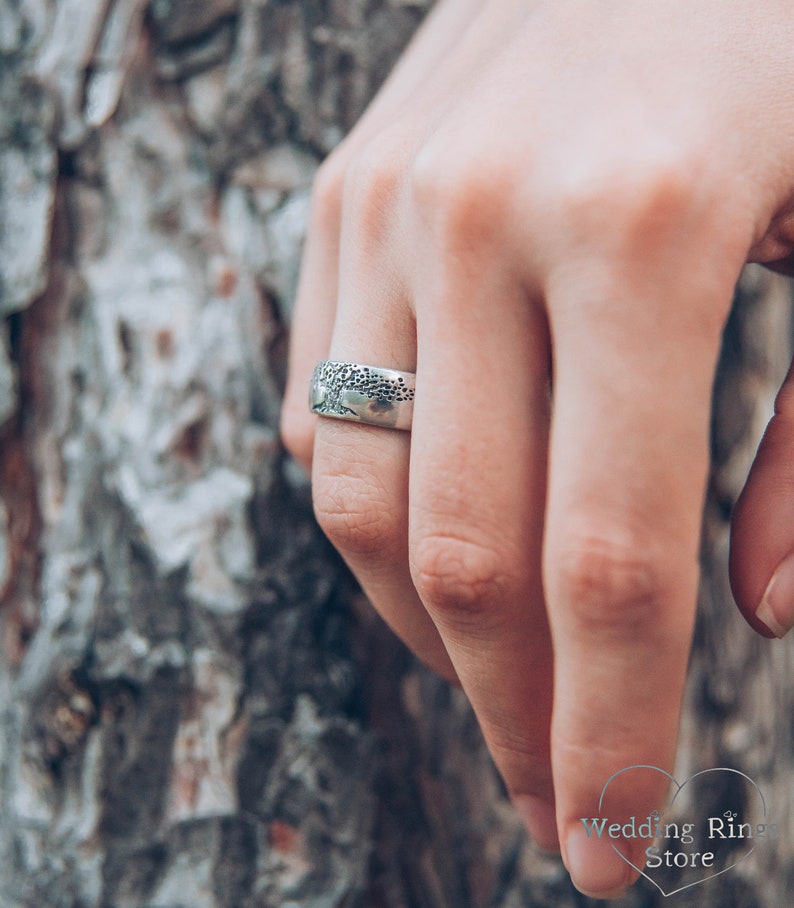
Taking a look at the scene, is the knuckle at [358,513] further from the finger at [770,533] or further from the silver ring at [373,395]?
the finger at [770,533]

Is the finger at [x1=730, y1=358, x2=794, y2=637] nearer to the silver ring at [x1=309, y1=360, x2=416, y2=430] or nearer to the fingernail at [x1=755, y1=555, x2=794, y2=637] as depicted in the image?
the fingernail at [x1=755, y1=555, x2=794, y2=637]

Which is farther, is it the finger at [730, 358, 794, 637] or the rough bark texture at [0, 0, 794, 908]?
the rough bark texture at [0, 0, 794, 908]

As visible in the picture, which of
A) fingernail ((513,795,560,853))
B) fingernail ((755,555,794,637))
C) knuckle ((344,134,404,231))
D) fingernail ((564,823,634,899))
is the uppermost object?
knuckle ((344,134,404,231))

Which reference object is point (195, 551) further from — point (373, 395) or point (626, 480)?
point (626, 480)

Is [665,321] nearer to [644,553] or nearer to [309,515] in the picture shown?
[644,553]

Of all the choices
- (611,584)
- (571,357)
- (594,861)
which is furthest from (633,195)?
(594,861)
